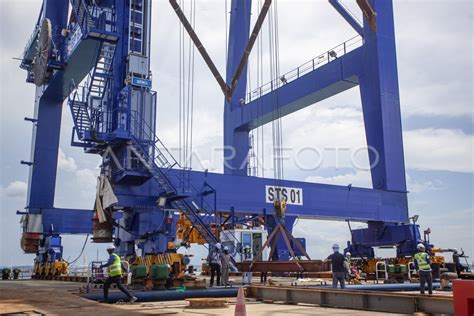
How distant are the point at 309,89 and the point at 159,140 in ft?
31.7

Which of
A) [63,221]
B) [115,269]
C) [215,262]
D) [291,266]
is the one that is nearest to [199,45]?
[63,221]

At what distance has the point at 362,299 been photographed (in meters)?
9.64

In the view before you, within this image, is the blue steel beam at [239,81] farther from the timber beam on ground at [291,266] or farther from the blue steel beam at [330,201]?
the timber beam on ground at [291,266]

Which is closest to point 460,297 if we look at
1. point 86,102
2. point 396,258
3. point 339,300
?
point 339,300

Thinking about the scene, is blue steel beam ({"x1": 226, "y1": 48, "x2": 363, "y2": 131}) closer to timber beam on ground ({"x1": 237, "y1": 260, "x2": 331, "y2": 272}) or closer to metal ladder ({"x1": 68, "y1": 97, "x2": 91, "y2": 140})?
metal ladder ({"x1": 68, "y1": 97, "x2": 91, "y2": 140})

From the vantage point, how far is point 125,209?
58.9 ft

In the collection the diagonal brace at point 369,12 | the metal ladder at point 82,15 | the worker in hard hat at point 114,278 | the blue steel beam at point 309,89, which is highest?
the diagonal brace at point 369,12

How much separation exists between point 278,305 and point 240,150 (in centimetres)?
1955

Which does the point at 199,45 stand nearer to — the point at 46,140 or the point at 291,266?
the point at 46,140

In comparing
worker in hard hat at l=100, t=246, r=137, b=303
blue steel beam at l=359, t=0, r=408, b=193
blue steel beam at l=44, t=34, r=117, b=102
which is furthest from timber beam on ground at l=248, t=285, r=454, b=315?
blue steel beam at l=359, t=0, r=408, b=193

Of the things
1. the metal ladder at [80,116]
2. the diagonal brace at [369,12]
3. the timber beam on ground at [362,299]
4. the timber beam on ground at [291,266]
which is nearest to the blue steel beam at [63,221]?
the metal ladder at [80,116]

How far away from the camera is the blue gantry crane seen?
17.7 meters

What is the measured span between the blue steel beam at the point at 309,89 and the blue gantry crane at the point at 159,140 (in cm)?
5

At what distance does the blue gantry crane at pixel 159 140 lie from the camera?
698 inches
